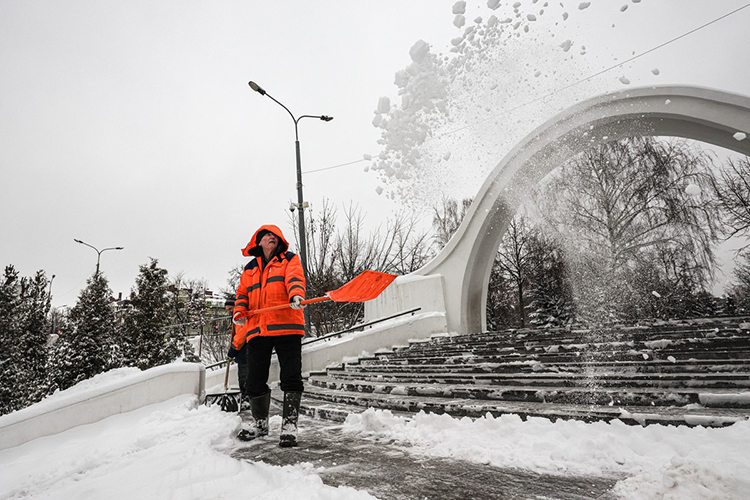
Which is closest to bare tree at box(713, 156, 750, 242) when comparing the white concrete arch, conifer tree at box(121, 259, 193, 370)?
the white concrete arch

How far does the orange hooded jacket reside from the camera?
3.40 m

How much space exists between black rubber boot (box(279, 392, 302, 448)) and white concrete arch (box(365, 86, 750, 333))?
29.9 feet

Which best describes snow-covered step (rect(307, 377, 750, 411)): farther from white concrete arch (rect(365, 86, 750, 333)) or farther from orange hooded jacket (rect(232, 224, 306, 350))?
white concrete arch (rect(365, 86, 750, 333))

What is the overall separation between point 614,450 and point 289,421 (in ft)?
7.63

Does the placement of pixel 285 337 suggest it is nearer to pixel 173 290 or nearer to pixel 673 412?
pixel 673 412

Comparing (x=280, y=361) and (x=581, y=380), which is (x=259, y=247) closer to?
(x=280, y=361)

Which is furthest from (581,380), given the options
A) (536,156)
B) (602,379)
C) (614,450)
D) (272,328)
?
(536,156)

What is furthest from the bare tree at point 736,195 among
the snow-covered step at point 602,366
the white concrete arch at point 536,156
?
the snow-covered step at point 602,366

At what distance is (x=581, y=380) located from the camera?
13.0 feet

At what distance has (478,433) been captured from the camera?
285 cm

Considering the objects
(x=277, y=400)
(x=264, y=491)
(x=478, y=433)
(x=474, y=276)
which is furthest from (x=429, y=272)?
(x=264, y=491)

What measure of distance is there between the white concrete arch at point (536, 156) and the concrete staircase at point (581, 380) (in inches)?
182

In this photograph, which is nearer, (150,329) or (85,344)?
(150,329)

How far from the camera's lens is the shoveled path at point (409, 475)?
74.8 inches
